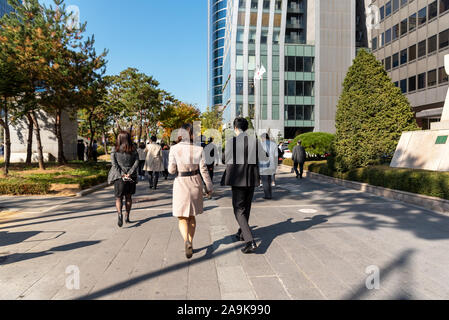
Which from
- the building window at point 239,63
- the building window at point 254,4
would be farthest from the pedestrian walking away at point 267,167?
the building window at point 254,4

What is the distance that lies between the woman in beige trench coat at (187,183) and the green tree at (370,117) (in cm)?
Result: 1018

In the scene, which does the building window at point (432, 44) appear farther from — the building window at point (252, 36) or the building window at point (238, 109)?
the building window at point (238, 109)

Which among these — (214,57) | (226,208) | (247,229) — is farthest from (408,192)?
(214,57)

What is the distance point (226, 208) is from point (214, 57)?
83.3m

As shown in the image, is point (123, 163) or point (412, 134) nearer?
point (123, 163)

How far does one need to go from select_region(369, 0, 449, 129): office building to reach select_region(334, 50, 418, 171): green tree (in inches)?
818

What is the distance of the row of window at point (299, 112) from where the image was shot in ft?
159

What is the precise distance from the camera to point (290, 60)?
4834 cm

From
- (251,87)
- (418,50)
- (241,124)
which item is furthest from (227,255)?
(251,87)

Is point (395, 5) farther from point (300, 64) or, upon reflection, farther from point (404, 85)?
point (300, 64)

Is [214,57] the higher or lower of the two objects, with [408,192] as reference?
higher

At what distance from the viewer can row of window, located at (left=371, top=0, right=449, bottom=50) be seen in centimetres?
3338

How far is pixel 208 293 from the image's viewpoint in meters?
3.40
